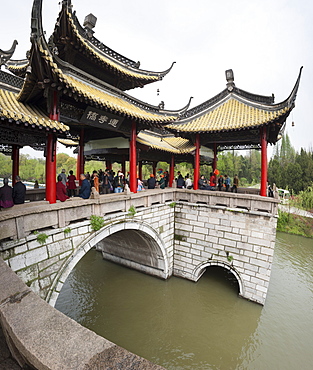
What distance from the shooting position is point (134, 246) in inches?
469

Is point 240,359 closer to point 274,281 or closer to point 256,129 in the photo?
point 274,281

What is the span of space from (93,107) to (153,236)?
6145 mm

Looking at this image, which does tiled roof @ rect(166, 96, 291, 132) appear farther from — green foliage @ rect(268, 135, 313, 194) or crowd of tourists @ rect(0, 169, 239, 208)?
green foliage @ rect(268, 135, 313, 194)

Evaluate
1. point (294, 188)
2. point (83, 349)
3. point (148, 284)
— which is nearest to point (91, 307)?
point (148, 284)

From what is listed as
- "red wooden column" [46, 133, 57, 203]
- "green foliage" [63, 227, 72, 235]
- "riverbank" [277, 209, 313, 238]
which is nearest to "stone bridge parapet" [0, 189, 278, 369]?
"green foliage" [63, 227, 72, 235]

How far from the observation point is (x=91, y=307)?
9141 millimetres

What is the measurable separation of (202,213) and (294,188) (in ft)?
91.0

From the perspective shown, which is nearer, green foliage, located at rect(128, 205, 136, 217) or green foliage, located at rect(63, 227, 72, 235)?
green foliage, located at rect(63, 227, 72, 235)

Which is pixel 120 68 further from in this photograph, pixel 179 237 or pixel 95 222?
pixel 179 237

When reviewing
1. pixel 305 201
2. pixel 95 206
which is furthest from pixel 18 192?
pixel 305 201

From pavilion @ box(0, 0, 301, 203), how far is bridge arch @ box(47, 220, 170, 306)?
183 centimetres

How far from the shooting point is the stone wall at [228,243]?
30.0ft

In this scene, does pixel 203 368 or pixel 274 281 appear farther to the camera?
pixel 274 281

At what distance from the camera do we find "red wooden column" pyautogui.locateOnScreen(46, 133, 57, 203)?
6.08 m
